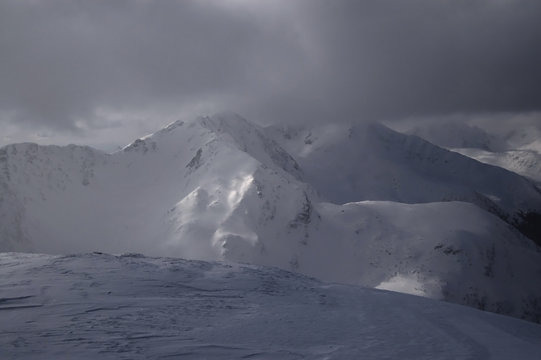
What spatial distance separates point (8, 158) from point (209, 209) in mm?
41031

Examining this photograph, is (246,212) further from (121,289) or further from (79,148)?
(121,289)

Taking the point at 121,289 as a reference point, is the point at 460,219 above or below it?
above

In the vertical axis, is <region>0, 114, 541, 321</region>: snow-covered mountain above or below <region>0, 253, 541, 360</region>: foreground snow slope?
above

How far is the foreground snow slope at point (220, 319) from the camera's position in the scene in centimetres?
775

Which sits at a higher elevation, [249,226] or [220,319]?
[249,226]

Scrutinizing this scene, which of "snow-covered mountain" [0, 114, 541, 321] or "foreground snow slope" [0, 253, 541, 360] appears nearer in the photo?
"foreground snow slope" [0, 253, 541, 360]

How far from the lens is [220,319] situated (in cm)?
954

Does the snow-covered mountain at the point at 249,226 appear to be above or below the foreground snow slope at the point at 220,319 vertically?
above

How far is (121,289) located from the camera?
455 inches

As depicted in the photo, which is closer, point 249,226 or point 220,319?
point 220,319

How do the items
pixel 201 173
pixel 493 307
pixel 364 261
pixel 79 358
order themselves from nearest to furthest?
1. pixel 79 358
2. pixel 493 307
3. pixel 364 261
4. pixel 201 173

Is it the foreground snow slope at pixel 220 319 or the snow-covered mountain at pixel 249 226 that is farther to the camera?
the snow-covered mountain at pixel 249 226

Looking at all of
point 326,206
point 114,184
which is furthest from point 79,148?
point 326,206

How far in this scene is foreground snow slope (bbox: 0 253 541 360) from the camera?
7.75 m
